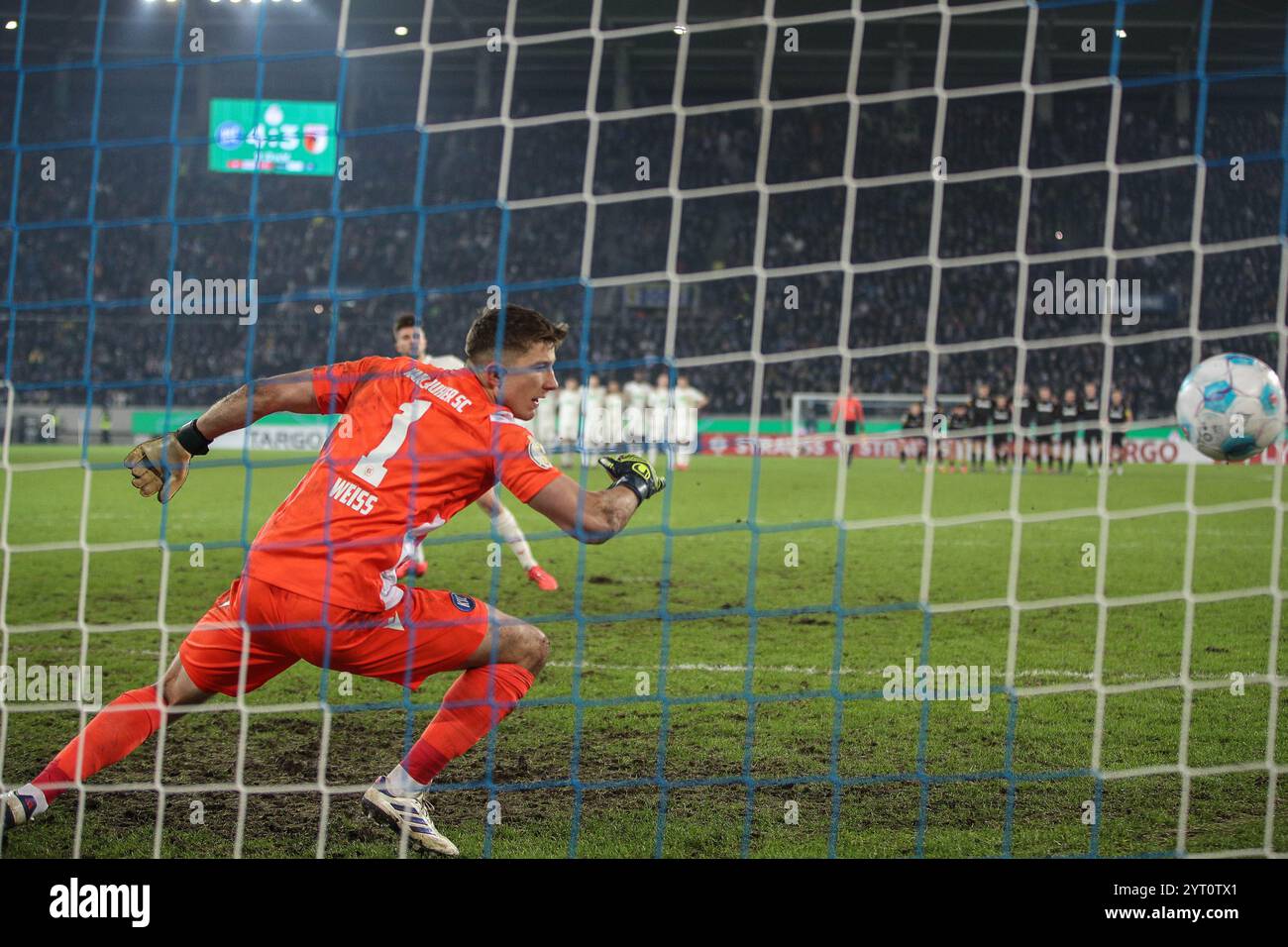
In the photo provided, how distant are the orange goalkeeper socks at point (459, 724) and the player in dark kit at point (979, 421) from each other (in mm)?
18146

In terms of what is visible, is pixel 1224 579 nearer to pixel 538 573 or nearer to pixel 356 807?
pixel 538 573

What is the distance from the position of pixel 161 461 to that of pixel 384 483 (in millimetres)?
709

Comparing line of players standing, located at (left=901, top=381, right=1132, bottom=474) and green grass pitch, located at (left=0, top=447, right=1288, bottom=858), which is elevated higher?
line of players standing, located at (left=901, top=381, right=1132, bottom=474)

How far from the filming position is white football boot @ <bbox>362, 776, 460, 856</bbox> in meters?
3.76

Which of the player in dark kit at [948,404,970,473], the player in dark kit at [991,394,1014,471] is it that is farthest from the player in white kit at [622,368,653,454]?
the player in dark kit at [991,394,1014,471]

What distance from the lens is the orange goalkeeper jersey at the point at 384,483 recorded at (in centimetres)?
364

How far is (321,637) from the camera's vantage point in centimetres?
364

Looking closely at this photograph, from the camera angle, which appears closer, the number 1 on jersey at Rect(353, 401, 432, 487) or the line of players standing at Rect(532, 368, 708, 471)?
the number 1 on jersey at Rect(353, 401, 432, 487)

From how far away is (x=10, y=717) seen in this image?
5223 mm

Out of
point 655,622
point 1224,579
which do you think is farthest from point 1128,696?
point 1224,579

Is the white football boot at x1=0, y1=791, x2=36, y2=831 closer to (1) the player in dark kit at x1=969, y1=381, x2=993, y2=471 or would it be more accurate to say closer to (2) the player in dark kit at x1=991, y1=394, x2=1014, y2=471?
(1) the player in dark kit at x1=969, y1=381, x2=993, y2=471

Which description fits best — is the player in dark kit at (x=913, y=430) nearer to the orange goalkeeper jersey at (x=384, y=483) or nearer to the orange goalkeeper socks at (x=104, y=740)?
the orange goalkeeper jersey at (x=384, y=483)

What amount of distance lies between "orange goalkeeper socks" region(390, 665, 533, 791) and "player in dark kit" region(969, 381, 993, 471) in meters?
18.1

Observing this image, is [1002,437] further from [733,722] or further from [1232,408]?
[733,722]
